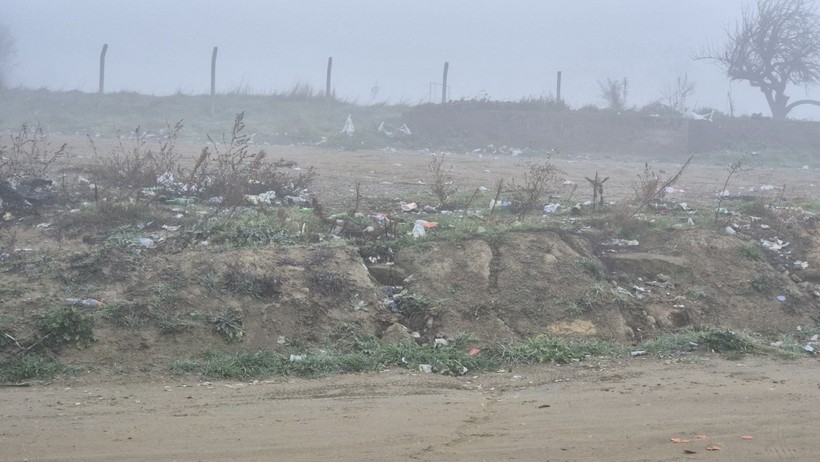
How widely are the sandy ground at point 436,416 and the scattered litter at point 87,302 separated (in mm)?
755

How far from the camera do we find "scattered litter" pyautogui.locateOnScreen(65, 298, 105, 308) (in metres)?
5.40

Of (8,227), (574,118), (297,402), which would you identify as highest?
(574,118)

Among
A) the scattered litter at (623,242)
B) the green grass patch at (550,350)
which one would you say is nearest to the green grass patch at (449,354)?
the green grass patch at (550,350)

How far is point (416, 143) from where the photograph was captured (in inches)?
706

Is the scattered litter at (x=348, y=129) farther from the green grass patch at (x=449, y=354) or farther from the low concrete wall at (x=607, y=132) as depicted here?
the green grass patch at (x=449, y=354)

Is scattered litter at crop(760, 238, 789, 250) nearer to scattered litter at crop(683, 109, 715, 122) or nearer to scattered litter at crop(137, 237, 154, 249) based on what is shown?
scattered litter at crop(137, 237, 154, 249)

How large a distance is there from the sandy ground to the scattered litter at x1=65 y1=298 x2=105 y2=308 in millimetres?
755

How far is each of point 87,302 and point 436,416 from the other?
266 centimetres

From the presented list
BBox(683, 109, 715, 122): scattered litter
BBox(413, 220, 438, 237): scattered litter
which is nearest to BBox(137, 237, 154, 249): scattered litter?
BBox(413, 220, 438, 237): scattered litter

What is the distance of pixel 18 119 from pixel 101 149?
8.16 meters

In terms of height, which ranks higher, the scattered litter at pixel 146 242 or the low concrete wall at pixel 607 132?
the low concrete wall at pixel 607 132

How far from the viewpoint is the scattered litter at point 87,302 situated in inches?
213

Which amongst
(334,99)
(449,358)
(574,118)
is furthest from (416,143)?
(449,358)

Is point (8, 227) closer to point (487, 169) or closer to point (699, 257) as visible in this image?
point (699, 257)
